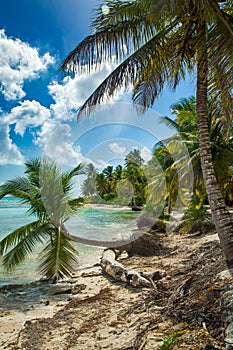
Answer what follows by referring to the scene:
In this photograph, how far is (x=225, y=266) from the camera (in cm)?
548

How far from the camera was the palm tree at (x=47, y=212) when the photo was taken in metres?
8.20

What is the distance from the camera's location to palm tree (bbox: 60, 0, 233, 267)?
5.36 metres

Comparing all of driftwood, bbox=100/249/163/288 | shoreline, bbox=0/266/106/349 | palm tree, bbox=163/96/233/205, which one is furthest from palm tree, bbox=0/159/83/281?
palm tree, bbox=163/96/233/205

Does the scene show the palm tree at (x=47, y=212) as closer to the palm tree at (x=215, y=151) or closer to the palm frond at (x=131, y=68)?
the palm frond at (x=131, y=68)

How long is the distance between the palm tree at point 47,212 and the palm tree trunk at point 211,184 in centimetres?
413

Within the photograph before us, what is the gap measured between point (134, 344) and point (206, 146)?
13.5 feet

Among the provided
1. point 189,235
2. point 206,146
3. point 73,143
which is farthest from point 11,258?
point 189,235

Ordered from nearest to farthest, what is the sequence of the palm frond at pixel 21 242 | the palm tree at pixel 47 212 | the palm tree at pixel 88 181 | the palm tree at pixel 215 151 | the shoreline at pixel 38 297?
the shoreline at pixel 38 297
the palm frond at pixel 21 242
the palm tree at pixel 47 212
the palm tree at pixel 88 181
the palm tree at pixel 215 151

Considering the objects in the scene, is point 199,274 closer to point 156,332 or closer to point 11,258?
point 156,332

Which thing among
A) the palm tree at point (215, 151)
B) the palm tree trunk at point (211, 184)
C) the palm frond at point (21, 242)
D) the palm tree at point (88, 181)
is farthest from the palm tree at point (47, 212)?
the palm tree at point (215, 151)

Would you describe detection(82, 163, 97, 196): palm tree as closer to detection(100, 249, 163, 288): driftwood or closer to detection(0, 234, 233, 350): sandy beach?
detection(100, 249, 163, 288): driftwood

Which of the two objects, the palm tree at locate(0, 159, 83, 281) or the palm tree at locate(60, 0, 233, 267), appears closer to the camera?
the palm tree at locate(60, 0, 233, 267)

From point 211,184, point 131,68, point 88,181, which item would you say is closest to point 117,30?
point 131,68

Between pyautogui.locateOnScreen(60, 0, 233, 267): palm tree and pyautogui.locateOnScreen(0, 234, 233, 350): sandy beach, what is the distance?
1183 mm
